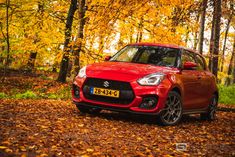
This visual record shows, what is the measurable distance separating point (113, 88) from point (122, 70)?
0.41 metres

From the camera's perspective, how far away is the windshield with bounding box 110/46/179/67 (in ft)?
27.7

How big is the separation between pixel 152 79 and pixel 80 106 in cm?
176

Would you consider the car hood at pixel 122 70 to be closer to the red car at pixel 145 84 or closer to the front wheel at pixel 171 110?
the red car at pixel 145 84

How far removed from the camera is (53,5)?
18438mm

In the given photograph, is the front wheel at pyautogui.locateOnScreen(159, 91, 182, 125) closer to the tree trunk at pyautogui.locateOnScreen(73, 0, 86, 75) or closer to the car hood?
the car hood

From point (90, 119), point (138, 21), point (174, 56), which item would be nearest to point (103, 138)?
point (90, 119)

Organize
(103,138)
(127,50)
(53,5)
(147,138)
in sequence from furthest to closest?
(53,5)
(127,50)
(147,138)
(103,138)

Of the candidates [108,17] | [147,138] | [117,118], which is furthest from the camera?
[108,17]

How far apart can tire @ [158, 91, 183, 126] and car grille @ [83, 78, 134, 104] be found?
75cm

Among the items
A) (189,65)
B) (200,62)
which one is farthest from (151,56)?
(200,62)

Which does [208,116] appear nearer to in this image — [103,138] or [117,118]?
[117,118]

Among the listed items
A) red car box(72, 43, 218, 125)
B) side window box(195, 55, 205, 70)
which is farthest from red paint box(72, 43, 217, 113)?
side window box(195, 55, 205, 70)

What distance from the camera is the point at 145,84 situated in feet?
24.1

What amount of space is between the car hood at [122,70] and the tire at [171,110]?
0.54 metres
